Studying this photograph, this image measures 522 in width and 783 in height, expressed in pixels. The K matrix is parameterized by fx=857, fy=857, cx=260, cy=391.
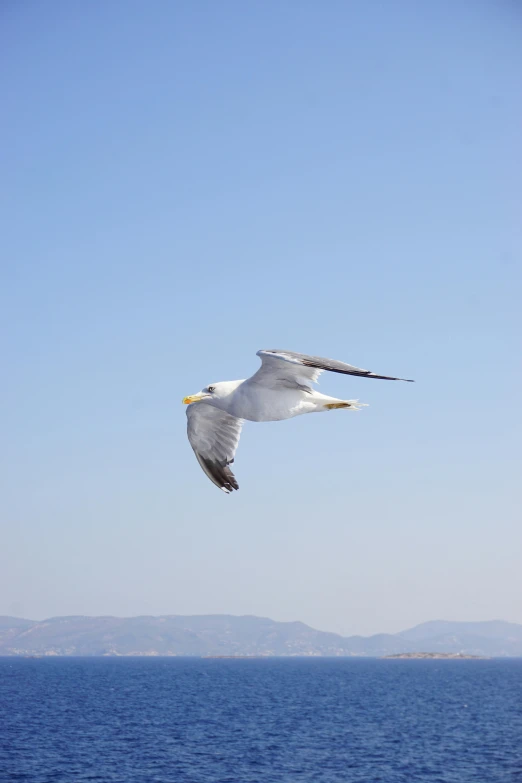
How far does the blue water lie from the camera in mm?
61156

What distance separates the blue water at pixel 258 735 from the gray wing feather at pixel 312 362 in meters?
52.3

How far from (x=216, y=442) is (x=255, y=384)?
3728 millimetres

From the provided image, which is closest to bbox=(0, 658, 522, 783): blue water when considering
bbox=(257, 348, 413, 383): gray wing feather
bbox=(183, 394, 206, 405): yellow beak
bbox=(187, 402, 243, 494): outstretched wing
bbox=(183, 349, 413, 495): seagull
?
bbox=(187, 402, 243, 494): outstretched wing

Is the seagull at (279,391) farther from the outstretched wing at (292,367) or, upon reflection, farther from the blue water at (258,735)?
the blue water at (258,735)

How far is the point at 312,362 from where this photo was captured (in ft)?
36.2

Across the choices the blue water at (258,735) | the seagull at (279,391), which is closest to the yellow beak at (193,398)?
the seagull at (279,391)

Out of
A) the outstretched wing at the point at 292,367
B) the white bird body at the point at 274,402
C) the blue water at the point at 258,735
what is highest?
the outstretched wing at the point at 292,367

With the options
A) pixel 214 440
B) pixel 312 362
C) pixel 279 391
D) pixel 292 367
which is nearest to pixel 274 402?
pixel 279 391

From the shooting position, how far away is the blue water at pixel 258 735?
61156mm

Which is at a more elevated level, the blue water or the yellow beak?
the yellow beak

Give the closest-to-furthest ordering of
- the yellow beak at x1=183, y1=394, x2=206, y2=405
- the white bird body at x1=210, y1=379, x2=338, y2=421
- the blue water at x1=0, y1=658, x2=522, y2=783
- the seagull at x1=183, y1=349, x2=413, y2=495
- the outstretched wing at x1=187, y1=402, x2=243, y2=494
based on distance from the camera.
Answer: the seagull at x1=183, y1=349, x2=413, y2=495 → the white bird body at x1=210, y1=379, x2=338, y2=421 → the yellow beak at x1=183, y1=394, x2=206, y2=405 → the outstretched wing at x1=187, y1=402, x2=243, y2=494 → the blue water at x1=0, y1=658, x2=522, y2=783

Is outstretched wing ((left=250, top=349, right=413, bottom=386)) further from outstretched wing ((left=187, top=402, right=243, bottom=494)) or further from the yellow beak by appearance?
outstretched wing ((left=187, top=402, right=243, bottom=494))

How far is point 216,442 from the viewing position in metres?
15.9

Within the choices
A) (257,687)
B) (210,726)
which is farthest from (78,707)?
(257,687)
